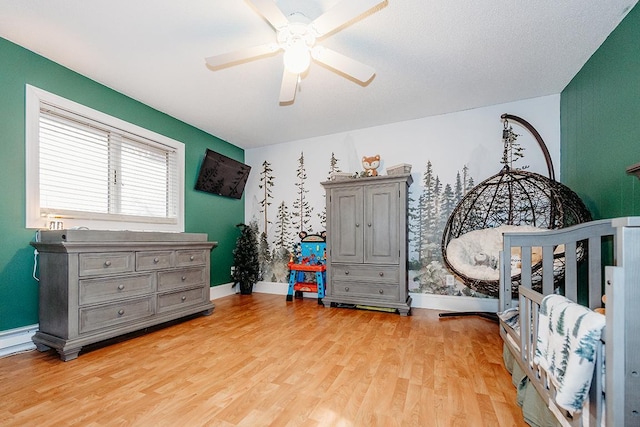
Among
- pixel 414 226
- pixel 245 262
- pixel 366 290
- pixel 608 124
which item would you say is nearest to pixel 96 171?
pixel 245 262

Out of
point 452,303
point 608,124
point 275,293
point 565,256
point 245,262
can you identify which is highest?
point 608,124

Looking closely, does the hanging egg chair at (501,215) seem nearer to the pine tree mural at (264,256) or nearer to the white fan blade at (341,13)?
the white fan blade at (341,13)

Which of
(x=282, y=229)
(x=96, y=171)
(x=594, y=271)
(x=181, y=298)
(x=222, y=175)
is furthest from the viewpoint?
(x=282, y=229)

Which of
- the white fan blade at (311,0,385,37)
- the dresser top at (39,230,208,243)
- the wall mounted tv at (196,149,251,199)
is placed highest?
the white fan blade at (311,0,385,37)

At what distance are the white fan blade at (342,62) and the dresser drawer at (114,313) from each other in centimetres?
248

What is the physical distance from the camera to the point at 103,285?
7.52ft

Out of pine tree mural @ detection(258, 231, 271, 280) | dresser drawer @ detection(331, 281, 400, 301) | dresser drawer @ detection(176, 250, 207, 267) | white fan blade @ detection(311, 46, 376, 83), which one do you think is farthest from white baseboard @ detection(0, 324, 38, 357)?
white fan blade @ detection(311, 46, 376, 83)

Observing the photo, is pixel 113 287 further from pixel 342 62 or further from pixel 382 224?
pixel 382 224

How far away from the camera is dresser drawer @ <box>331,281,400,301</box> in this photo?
3314mm

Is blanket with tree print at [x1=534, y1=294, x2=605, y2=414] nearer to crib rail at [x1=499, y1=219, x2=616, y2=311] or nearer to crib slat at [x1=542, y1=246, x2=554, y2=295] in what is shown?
crib rail at [x1=499, y1=219, x2=616, y2=311]

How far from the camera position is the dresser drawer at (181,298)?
9.05ft

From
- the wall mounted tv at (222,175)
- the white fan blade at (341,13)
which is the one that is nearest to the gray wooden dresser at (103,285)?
the wall mounted tv at (222,175)

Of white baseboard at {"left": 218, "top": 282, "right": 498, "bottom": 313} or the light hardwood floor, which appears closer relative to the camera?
the light hardwood floor

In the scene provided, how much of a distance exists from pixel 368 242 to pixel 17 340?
3.21 metres
